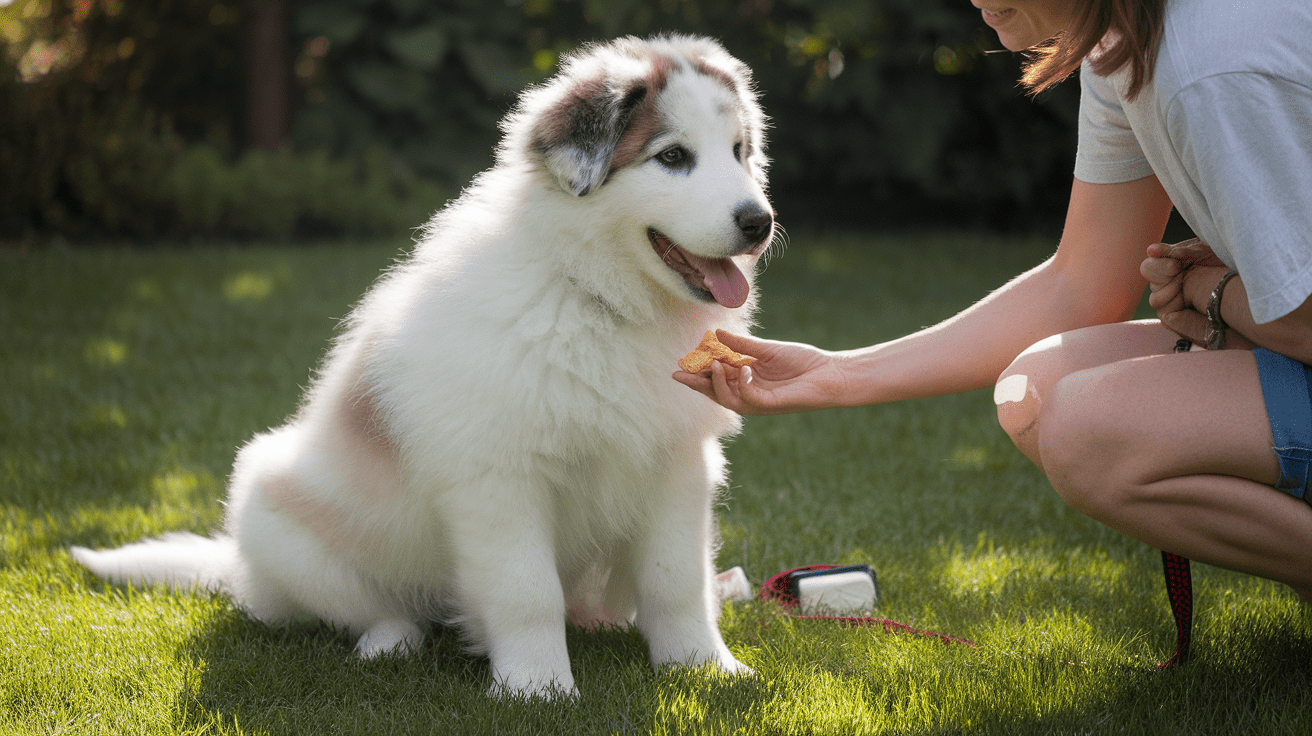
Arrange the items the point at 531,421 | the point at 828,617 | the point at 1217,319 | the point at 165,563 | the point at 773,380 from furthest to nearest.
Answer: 1. the point at 165,563
2. the point at 828,617
3. the point at 773,380
4. the point at 531,421
5. the point at 1217,319

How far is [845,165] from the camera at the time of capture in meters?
9.73

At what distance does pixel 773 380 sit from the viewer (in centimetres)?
238

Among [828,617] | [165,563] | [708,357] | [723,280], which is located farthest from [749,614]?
[165,563]

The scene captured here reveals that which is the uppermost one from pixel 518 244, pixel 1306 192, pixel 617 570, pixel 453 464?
pixel 1306 192

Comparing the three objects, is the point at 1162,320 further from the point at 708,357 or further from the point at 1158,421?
the point at 708,357

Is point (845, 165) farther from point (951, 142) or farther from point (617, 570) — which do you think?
point (617, 570)

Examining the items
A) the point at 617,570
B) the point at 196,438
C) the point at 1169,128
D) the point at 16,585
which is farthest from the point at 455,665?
the point at 196,438

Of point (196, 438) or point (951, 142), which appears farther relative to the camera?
point (951, 142)

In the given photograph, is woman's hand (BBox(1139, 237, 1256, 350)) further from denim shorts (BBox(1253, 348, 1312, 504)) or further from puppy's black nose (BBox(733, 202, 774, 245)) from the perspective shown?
puppy's black nose (BBox(733, 202, 774, 245))

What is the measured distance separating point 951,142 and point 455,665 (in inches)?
323

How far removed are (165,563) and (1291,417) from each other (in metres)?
2.61

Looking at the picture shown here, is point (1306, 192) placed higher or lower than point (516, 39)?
higher

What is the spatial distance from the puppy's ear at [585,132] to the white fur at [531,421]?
0.01 meters

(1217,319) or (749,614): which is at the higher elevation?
(1217,319)
